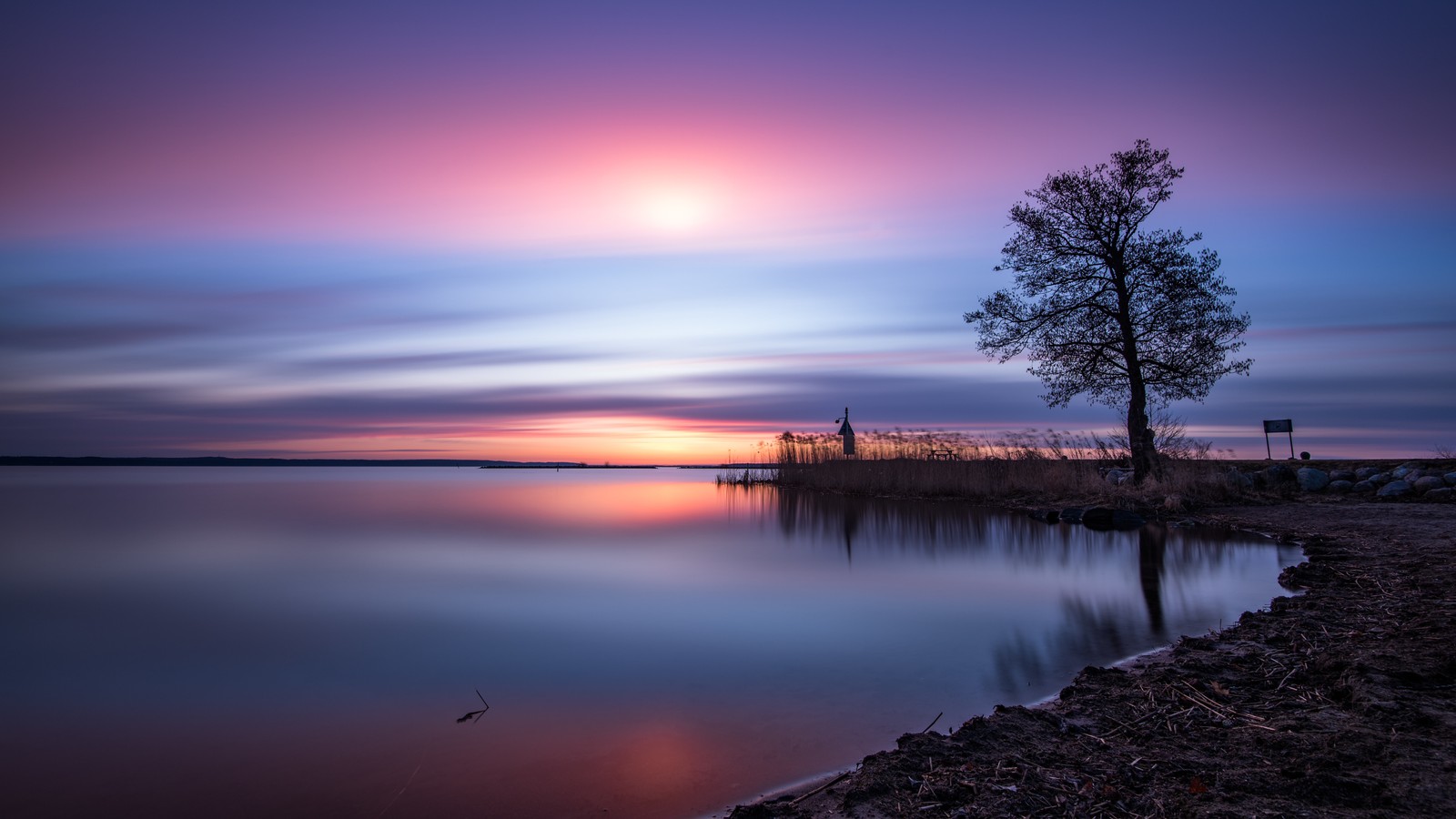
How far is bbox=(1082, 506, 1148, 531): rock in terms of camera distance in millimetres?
13312

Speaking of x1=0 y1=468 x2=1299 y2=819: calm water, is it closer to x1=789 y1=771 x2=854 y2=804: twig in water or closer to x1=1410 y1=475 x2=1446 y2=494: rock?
x1=789 y1=771 x2=854 y2=804: twig in water

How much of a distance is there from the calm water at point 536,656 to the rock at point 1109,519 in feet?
4.24

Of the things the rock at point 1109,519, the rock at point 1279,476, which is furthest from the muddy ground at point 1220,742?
the rock at point 1279,476

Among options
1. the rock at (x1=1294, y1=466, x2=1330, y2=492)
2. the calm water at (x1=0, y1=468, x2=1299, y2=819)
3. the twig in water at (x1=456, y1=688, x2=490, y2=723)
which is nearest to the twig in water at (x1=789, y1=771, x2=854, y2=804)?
the calm water at (x1=0, y1=468, x2=1299, y2=819)

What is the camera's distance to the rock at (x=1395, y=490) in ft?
45.5

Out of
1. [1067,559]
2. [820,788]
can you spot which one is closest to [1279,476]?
[1067,559]

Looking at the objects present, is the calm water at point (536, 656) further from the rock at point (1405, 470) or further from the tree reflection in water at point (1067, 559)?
the rock at point (1405, 470)

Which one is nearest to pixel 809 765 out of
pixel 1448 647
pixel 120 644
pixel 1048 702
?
pixel 1048 702

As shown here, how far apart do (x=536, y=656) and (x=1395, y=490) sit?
17114mm

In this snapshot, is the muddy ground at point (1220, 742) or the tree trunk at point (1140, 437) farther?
the tree trunk at point (1140, 437)

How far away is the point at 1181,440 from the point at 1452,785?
17201mm

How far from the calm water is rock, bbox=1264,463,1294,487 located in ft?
23.9

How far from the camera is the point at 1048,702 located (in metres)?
3.79

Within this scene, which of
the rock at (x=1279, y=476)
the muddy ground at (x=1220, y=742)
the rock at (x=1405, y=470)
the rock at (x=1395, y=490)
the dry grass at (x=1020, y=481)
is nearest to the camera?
the muddy ground at (x=1220, y=742)
